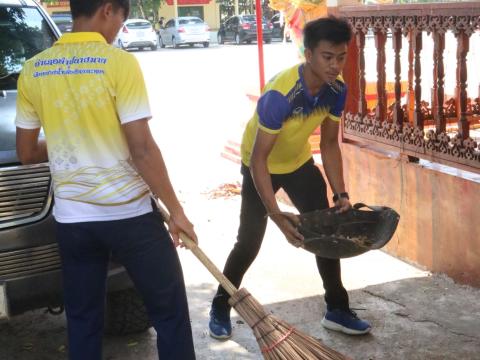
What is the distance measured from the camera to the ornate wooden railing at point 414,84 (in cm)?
475

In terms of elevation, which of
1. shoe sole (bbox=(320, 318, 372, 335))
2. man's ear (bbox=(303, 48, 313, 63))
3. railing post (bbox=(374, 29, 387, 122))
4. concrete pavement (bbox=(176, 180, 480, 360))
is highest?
man's ear (bbox=(303, 48, 313, 63))

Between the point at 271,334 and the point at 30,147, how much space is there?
49.1 inches

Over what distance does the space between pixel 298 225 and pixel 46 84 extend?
5.05 feet

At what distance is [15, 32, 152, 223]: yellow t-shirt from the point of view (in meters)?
2.80

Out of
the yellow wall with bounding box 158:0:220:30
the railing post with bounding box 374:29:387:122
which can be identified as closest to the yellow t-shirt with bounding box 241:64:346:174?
the railing post with bounding box 374:29:387:122

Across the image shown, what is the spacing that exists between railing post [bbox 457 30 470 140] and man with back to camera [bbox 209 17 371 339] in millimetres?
1140

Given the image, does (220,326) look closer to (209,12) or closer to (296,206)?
(296,206)

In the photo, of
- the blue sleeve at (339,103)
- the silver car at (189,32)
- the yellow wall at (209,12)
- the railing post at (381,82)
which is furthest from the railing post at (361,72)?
the yellow wall at (209,12)

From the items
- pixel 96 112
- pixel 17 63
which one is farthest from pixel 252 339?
pixel 17 63

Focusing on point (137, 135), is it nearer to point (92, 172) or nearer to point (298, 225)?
point (92, 172)

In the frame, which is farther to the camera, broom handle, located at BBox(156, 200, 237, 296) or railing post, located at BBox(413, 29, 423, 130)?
railing post, located at BBox(413, 29, 423, 130)

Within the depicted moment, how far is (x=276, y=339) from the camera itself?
10.1ft

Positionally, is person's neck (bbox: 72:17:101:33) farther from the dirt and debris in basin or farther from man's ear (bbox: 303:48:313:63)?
the dirt and debris in basin

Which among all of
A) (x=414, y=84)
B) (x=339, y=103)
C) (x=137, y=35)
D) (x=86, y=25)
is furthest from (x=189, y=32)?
(x=86, y=25)
